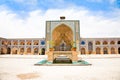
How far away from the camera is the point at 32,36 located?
3397cm

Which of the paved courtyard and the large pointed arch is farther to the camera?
the large pointed arch

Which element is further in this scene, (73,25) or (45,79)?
(73,25)

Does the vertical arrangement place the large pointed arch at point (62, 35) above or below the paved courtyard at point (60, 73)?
above

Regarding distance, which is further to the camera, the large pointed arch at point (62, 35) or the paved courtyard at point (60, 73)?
the large pointed arch at point (62, 35)

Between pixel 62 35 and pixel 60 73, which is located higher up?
pixel 62 35

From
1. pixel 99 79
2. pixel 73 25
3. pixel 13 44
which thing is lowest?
pixel 99 79

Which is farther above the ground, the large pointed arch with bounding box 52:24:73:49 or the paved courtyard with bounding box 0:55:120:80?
the large pointed arch with bounding box 52:24:73:49

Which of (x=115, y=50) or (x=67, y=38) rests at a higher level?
(x=67, y=38)

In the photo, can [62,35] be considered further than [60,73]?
Yes

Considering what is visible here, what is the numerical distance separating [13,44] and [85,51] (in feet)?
58.1

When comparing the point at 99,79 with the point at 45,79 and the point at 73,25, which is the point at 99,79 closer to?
the point at 45,79

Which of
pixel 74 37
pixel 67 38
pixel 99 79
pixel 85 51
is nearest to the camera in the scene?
pixel 99 79

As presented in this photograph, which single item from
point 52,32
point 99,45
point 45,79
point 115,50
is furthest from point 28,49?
point 45,79

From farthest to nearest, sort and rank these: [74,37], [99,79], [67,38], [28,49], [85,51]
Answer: [28,49] < [85,51] < [74,37] < [67,38] < [99,79]
